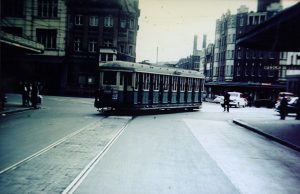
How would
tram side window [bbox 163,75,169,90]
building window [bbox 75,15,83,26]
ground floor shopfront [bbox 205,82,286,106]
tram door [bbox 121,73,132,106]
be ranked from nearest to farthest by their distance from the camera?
tram door [bbox 121,73,132,106] → tram side window [bbox 163,75,169,90] → building window [bbox 75,15,83,26] → ground floor shopfront [bbox 205,82,286,106]

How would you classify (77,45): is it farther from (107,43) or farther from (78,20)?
(107,43)

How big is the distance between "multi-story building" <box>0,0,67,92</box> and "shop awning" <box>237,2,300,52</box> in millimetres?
32235

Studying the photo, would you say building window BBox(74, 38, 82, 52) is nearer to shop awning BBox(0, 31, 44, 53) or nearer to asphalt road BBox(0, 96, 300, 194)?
shop awning BBox(0, 31, 44, 53)

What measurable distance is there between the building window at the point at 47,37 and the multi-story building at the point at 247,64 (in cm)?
3280

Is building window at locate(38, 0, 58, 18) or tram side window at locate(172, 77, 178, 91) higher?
building window at locate(38, 0, 58, 18)

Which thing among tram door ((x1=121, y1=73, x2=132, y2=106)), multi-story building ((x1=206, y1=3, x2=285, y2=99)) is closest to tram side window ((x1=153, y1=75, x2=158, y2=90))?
tram door ((x1=121, y1=73, x2=132, y2=106))

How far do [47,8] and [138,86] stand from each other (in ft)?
104

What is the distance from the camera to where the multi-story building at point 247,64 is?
6300 cm

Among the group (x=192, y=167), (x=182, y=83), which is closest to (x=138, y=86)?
(x=182, y=83)

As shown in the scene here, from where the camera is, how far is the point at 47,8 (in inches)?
1906

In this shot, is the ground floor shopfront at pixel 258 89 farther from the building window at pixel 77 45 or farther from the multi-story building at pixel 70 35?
the building window at pixel 77 45

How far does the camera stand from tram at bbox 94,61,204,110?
2167 centimetres

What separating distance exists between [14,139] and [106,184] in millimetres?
5831

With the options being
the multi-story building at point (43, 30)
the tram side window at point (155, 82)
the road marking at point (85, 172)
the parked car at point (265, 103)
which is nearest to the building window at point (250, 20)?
the parked car at point (265, 103)
